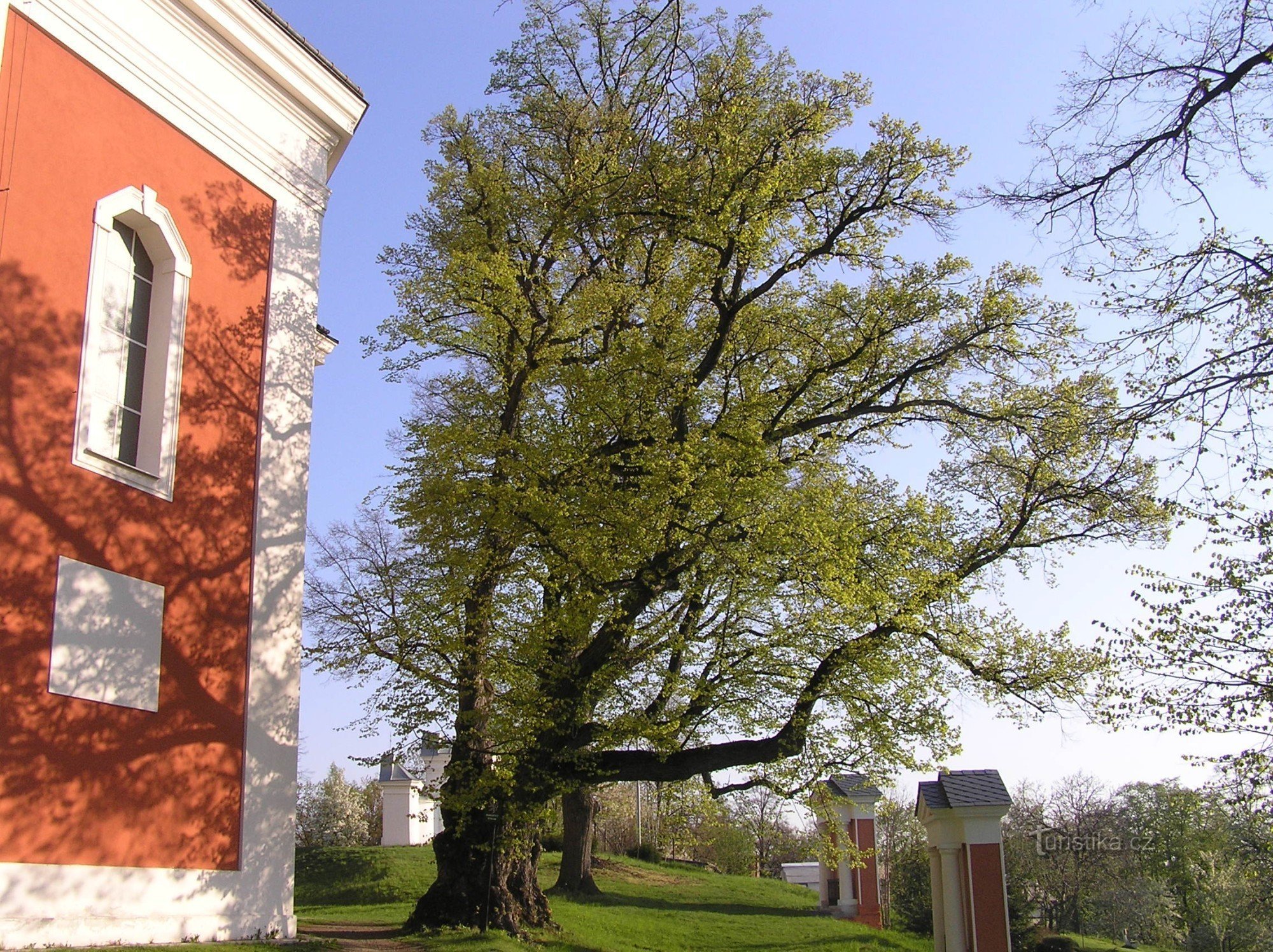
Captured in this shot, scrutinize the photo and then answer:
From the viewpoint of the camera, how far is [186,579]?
12.5m

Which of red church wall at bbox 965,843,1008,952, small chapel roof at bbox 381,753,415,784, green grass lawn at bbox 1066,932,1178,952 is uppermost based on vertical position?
small chapel roof at bbox 381,753,415,784

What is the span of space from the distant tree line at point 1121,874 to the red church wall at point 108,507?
2416 cm

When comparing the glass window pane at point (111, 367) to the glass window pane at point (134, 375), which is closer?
the glass window pane at point (111, 367)

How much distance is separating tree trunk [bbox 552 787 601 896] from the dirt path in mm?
9053

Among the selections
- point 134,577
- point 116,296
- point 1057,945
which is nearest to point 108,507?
point 134,577

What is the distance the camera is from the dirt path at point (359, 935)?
14.6m

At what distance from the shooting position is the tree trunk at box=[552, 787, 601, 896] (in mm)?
27125

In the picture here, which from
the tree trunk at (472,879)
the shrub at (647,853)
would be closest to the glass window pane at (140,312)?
the tree trunk at (472,879)

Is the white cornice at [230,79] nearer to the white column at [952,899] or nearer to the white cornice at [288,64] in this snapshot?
the white cornice at [288,64]

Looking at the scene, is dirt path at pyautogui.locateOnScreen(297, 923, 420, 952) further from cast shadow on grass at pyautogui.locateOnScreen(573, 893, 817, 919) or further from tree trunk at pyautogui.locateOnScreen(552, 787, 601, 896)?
tree trunk at pyautogui.locateOnScreen(552, 787, 601, 896)

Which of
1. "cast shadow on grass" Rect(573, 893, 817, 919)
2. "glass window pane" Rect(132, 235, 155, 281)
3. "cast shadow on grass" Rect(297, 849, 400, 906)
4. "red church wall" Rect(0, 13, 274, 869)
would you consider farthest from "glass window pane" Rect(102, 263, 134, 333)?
"cast shadow on grass" Rect(573, 893, 817, 919)

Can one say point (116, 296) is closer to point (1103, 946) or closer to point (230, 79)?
point (230, 79)

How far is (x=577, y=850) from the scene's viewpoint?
27.6 meters

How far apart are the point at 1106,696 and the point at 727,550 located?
17.9 feet
